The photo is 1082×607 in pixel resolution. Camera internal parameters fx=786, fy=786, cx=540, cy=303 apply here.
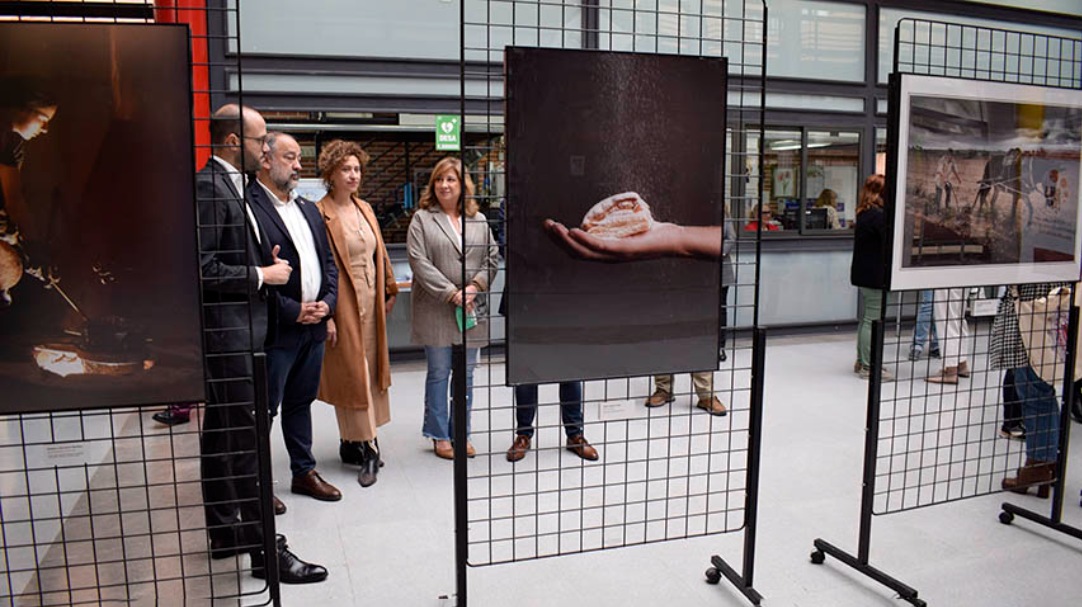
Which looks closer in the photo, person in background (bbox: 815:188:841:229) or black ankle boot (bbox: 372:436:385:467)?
black ankle boot (bbox: 372:436:385:467)

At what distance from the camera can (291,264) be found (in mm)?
3100

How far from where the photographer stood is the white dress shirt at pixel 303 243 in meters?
3.09

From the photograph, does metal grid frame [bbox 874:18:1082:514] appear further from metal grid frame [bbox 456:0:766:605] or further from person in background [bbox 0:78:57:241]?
person in background [bbox 0:78:57:241]

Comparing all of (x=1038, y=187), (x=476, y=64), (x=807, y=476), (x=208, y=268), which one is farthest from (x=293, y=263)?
(x=476, y=64)

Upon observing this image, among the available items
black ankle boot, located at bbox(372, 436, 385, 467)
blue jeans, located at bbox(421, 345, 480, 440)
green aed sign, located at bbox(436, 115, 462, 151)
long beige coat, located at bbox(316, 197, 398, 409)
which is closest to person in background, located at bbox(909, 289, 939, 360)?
green aed sign, located at bbox(436, 115, 462, 151)

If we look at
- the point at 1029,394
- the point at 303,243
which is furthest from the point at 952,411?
the point at 303,243

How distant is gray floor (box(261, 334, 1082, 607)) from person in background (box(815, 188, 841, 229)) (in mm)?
3533

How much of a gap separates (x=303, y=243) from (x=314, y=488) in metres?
1.08

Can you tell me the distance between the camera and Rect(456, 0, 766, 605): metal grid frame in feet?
7.79

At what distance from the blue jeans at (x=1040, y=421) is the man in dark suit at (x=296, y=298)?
302cm

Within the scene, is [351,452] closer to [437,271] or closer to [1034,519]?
[437,271]

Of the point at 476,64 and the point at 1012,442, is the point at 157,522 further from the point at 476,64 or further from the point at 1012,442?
the point at 1012,442

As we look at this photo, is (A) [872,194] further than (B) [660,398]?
Yes

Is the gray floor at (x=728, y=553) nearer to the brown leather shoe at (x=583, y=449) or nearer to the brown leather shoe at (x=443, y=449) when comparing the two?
the brown leather shoe at (x=443, y=449)
